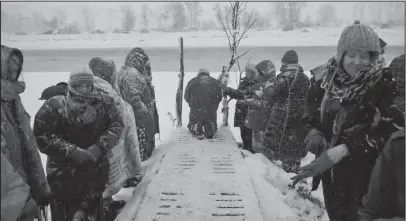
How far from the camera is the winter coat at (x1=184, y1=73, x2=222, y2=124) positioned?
638 cm

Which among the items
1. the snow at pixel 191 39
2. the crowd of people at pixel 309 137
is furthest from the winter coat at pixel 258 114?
the snow at pixel 191 39

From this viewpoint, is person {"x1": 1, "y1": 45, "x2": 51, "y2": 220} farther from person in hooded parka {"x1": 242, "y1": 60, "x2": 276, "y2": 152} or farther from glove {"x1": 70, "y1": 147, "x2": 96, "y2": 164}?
person in hooded parka {"x1": 242, "y1": 60, "x2": 276, "y2": 152}

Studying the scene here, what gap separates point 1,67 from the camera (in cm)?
215

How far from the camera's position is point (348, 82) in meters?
2.18

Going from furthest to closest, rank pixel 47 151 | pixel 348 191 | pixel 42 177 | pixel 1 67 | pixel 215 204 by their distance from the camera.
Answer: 1. pixel 215 204
2. pixel 47 151
3. pixel 42 177
4. pixel 348 191
5. pixel 1 67

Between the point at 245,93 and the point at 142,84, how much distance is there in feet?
6.40

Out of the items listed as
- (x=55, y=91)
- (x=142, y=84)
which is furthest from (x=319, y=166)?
(x=142, y=84)

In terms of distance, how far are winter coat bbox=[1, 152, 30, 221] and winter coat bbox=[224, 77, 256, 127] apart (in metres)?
4.91

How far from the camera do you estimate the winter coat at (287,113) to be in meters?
5.03

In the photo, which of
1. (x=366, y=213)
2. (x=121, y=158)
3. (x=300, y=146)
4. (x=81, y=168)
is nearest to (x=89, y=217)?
(x=81, y=168)

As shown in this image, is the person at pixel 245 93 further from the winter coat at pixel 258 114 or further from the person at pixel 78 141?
the person at pixel 78 141

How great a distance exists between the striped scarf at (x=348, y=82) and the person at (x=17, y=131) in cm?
207

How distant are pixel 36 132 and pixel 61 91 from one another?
592 mm

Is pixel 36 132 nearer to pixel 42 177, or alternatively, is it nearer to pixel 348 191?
pixel 42 177
